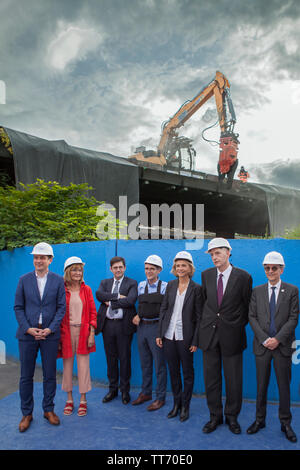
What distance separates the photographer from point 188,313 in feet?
12.1

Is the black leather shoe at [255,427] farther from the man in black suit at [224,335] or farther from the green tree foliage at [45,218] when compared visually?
the green tree foliage at [45,218]

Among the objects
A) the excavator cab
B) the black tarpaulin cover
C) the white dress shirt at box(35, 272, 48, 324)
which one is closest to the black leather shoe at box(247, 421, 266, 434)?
the white dress shirt at box(35, 272, 48, 324)

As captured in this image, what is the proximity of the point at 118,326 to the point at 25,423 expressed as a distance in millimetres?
1368

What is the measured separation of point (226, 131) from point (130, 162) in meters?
5.95

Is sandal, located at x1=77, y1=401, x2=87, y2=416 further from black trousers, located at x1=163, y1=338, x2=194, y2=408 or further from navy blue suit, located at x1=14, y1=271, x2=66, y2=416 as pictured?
black trousers, located at x1=163, y1=338, x2=194, y2=408

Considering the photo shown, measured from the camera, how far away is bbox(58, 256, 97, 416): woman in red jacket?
3891 millimetres

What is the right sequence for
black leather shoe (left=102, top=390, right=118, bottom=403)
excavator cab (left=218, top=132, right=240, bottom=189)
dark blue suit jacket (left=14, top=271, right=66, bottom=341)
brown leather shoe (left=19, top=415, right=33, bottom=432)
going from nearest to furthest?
brown leather shoe (left=19, top=415, right=33, bottom=432)
dark blue suit jacket (left=14, top=271, right=66, bottom=341)
black leather shoe (left=102, top=390, right=118, bottom=403)
excavator cab (left=218, top=132, right=240, bottom=189)

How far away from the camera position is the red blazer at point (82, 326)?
3.88m

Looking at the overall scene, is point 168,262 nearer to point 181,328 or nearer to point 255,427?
point 181,328

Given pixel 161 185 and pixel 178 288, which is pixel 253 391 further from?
pixel 161 185

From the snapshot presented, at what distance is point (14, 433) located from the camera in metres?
3.33

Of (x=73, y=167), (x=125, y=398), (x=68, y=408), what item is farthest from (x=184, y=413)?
(x=73, y=167)

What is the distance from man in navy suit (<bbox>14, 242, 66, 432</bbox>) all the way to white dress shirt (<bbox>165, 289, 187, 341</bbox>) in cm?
118
